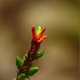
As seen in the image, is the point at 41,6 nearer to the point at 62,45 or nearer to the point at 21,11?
the point at 21,11

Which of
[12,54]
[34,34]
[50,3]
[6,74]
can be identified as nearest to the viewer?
[34,34]

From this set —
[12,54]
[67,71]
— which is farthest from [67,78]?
[12,54]

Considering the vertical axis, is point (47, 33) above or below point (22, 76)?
above

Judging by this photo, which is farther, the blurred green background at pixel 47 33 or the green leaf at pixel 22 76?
the blurred green background at pixel 47 33

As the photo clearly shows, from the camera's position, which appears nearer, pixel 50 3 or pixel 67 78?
pixel 67 78

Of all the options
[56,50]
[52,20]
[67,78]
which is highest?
[52,20]

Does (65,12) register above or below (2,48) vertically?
above

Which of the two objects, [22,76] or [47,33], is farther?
[47,33]

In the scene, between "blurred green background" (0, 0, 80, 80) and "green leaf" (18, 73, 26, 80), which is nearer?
"green leaf" (18, 73, 26, 80)
